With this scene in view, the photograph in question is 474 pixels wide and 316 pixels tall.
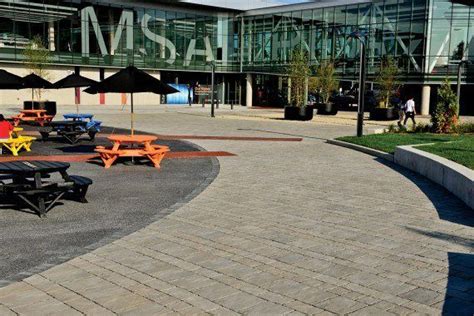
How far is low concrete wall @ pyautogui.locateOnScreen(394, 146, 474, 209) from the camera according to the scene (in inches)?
363

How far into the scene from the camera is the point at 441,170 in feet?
36.0

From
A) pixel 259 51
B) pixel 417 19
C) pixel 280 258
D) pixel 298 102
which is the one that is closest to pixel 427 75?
pixel 417 19

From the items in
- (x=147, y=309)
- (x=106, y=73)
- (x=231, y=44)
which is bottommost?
(x=147, y=309)

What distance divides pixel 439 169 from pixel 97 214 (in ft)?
22.7

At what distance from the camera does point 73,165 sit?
43.5ft

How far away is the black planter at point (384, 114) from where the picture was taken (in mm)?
34188

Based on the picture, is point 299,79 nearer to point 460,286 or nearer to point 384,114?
point 384,114

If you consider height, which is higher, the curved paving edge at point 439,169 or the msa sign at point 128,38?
the msa sign at point 128,38

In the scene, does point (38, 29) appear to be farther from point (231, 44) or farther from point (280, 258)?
point (280, 258)

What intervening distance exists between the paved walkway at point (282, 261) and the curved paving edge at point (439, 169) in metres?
0.23

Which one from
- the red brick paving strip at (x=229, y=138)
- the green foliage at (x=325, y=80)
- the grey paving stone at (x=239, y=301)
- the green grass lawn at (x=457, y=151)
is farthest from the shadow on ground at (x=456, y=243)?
the green foliage at (x=325, y=80)

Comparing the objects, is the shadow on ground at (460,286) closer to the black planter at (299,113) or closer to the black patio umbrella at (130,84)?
the black patio umbrella at (130,84)

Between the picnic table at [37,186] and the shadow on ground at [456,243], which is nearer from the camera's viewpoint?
the shadow on ground at [456,243]

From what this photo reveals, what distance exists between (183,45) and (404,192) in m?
48.3
